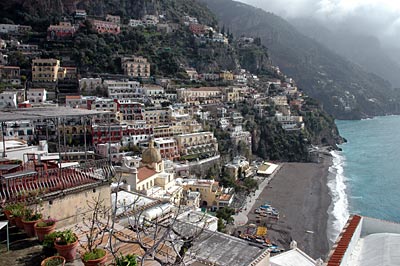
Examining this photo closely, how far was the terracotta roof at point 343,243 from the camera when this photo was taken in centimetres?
1380

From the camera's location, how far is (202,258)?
9.98 metres

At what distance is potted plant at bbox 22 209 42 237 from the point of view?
23.8 ft

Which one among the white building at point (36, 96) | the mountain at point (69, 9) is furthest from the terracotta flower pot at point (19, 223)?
the mountain at point (69, 9)

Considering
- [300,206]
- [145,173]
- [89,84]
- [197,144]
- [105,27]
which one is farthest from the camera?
[105,27]

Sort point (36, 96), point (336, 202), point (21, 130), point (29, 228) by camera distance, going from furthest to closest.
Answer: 1. point (36, 96)
2. point (336, 202)
3. point (21, 130)
4. point (29, 228)

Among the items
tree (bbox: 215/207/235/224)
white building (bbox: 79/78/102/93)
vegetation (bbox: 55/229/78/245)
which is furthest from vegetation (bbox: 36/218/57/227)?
white building (bbox: 79/78/102/93)

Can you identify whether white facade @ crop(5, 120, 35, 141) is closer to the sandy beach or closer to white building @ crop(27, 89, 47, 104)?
white building @ crop(27, 89, 47, 104)

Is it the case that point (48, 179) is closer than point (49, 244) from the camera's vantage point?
No

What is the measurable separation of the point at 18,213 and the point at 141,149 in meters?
37.3

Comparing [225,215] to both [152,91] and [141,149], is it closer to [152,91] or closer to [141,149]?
[141,149]

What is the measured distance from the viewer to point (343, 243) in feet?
50.6

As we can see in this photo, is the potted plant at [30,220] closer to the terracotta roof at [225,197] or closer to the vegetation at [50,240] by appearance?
the vegetation at [50,240]

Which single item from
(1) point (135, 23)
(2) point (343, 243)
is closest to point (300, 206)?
(2) point (343, 243)

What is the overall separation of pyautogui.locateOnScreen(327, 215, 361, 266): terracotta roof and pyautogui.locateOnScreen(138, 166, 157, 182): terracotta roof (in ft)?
59.1
